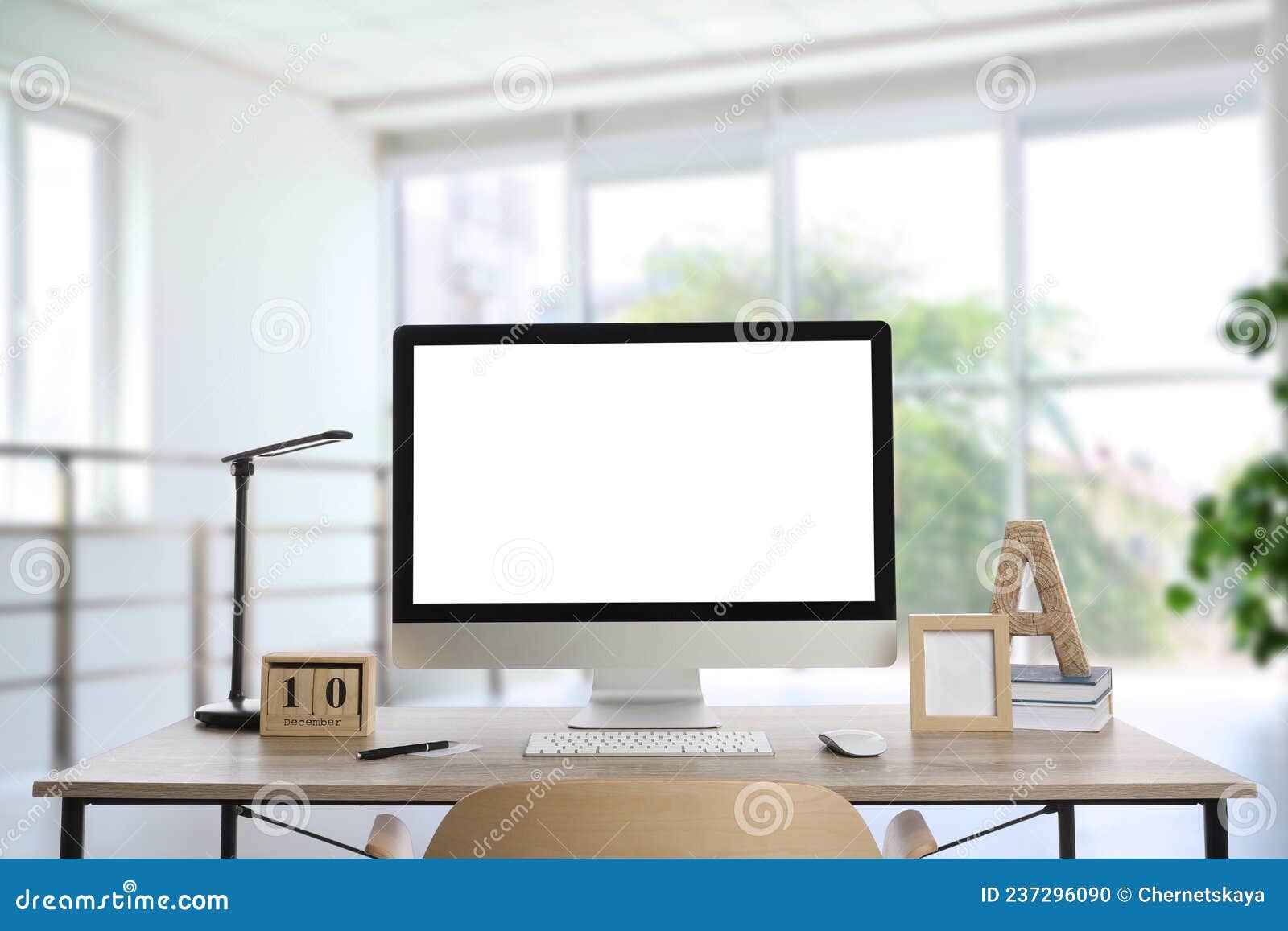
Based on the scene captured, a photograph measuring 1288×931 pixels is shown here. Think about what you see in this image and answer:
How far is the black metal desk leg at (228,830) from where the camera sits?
5.19 ft

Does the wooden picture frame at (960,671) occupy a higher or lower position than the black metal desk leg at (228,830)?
higher

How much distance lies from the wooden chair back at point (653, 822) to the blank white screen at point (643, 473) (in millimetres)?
536

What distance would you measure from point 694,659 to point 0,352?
11.4 ft

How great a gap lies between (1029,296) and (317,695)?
14.5 ft

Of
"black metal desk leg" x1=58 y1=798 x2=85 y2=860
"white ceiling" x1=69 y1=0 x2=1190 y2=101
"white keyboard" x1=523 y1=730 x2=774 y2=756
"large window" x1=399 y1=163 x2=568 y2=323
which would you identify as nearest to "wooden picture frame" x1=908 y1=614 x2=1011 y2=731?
"white keyboard" x1=523 y1=730 x2=774 y2=756

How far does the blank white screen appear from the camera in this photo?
1.39 m

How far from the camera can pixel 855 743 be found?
125 cm

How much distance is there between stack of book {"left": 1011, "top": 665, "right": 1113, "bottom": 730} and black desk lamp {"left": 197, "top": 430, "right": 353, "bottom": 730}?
93 cm

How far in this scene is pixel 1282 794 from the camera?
283 cm

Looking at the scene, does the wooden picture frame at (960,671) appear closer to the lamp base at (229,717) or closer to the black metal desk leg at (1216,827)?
the black metal desk leg at (1216,827)

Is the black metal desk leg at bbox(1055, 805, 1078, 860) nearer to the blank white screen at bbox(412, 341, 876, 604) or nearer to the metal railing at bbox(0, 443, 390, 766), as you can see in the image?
the blank white screen at bbox(412, 341, 876, 604)

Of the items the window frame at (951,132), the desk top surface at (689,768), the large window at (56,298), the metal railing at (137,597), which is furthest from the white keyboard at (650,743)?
the window frame at (951,132)

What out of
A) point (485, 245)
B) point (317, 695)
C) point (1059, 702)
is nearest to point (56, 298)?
point (485, 245)

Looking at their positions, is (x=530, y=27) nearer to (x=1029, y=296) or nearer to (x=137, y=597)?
(x=1029, y=296)
